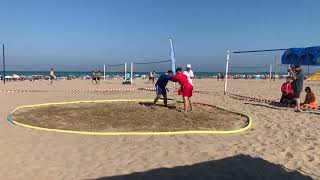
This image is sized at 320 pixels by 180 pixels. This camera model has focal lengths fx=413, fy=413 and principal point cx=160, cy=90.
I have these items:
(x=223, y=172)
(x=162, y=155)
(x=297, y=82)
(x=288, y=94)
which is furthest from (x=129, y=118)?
(x=288, y=94)

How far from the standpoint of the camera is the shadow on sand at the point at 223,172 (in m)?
6.09

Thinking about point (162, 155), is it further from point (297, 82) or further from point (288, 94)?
point (288, 94)

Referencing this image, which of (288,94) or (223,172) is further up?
(288,94)

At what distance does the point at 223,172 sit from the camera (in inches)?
251

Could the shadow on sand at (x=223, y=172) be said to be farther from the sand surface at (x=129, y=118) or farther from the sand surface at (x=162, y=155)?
the sand surface at (x=129, y=118)

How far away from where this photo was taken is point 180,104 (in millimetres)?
14750

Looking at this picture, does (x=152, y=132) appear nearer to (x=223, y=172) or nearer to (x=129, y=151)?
(x=129, y=151)

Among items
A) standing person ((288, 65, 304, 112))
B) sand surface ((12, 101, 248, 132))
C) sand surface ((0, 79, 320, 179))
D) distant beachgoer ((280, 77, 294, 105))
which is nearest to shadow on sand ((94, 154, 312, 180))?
sand surface ((0, 79, 320, 179))

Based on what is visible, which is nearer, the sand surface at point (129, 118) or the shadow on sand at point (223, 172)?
the shadow on sand at point (223, 172)

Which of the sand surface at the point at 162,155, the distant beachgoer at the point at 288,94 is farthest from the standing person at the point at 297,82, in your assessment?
the sand surface at the point at 162,155

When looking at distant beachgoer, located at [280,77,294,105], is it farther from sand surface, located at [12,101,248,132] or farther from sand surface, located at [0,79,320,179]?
sand surface, located at [0,79,320,179]

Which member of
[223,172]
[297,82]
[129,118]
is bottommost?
[223,172]

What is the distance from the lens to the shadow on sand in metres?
6.09

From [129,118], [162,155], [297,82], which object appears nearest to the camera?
[162,155]
